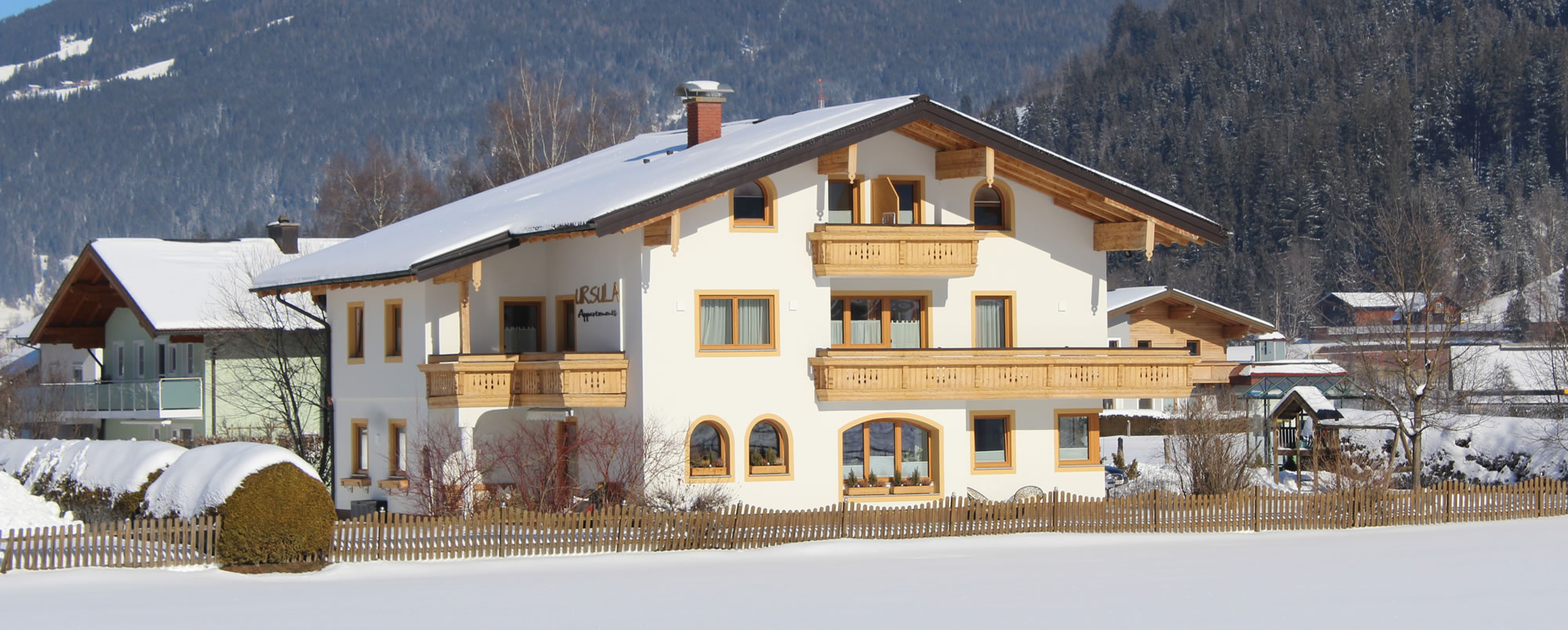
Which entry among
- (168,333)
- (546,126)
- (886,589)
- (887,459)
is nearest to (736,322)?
(887,459)

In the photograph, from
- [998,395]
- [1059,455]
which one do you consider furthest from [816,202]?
[1059,455]

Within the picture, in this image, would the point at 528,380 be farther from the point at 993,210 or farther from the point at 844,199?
the point at 993,210

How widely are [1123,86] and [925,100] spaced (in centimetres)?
16658

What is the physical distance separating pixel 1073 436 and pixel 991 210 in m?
4.85

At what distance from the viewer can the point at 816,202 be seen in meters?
33.2

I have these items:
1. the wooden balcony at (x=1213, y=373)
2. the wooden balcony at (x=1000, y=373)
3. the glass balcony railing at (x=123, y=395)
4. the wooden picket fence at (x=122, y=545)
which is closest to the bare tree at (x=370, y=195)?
the glass balcony railing at (x=123, y=395)

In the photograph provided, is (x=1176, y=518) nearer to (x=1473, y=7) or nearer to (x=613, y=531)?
(x=613, y=531)

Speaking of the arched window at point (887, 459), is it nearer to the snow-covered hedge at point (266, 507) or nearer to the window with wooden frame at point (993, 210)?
the window with wooden frame at point (993, 210)

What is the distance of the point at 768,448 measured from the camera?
32.7 meters

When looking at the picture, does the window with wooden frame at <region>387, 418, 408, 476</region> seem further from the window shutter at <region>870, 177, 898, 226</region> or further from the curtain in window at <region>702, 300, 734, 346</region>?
the window shutter at <region>870, 177, 898, 226</region>

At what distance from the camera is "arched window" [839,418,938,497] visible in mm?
33406

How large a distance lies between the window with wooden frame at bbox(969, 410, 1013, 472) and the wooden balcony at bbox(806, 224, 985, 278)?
325cm

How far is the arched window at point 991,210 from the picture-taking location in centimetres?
3525

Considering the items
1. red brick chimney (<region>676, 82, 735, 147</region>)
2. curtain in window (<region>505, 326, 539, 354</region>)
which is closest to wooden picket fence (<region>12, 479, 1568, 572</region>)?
curtain in window (<region>505, 326, 539, 354</region>)
